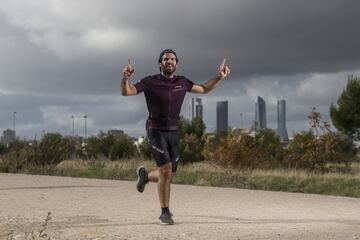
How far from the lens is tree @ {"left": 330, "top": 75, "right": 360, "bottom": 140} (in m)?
37.9

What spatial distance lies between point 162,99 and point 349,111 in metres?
31.8

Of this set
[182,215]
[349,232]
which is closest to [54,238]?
[182,215]

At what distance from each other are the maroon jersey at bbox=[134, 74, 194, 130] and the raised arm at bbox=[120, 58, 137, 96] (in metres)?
0.12

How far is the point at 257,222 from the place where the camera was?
28.5 ft

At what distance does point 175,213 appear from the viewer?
968 cm

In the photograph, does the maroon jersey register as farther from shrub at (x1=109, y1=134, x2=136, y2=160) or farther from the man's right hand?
shrub at (x1=109, y1=134, x2=136, y2=160)

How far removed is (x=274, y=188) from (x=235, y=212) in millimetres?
6252

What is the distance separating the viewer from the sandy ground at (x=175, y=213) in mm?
7469

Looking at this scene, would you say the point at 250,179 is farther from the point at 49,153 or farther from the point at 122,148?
the point at 122,148

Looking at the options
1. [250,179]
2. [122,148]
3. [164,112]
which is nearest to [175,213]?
[164,112]

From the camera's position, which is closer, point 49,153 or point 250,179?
point 250,179

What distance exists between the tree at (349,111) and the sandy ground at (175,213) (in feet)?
82.5

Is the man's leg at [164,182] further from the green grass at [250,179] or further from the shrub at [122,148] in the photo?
the shrub at [122,148]

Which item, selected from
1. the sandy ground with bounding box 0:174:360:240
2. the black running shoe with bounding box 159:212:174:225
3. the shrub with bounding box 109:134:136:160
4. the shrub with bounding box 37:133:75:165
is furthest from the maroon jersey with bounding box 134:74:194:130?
the shrub with bounding box 109:134:136:160
